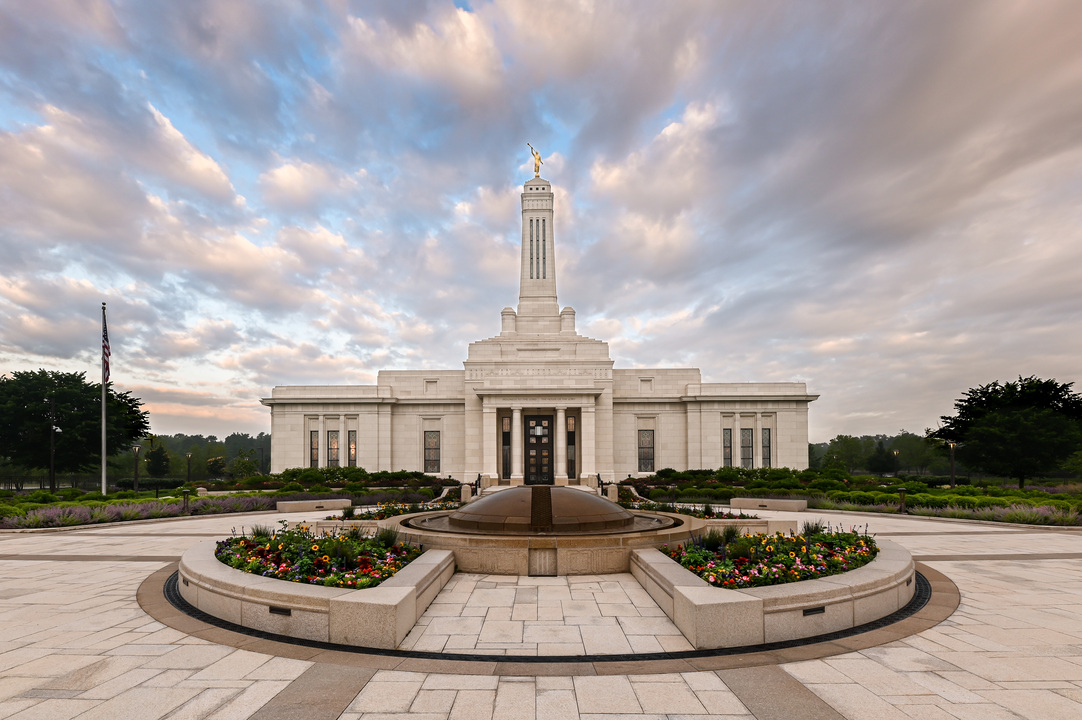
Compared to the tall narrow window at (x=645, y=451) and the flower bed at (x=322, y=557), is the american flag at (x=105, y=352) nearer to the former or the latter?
the flower bed at (x=322, y=557)

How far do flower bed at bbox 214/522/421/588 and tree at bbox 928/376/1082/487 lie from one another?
43.2 meters

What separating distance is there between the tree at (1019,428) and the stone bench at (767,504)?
22.4 metres

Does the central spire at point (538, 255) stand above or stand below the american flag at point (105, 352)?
above

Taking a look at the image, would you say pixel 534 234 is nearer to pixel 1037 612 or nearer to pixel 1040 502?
pixel 1040 502

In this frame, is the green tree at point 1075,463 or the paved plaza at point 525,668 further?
the green tree at point 1075,463

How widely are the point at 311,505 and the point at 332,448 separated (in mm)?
15396

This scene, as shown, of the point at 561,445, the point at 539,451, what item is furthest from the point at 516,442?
the point at 561,445

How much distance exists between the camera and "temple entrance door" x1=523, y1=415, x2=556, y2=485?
1399 inches

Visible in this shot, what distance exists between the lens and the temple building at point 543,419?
3647cm

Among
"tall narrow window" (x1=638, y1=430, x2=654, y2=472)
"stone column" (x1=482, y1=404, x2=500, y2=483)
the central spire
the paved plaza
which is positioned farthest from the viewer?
the central spire

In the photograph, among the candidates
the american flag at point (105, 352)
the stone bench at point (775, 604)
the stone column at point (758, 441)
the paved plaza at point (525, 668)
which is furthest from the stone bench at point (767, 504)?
the american flag at point (105, 352)

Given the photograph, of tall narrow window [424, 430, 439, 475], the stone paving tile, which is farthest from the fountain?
tall narrow window [424, 430, 439, 475]

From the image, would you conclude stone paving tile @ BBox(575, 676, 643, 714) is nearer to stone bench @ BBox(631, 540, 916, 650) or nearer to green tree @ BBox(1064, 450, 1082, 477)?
stone bench @ BBox(631, 540, 916, 650)

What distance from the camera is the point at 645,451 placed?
39.3 m
